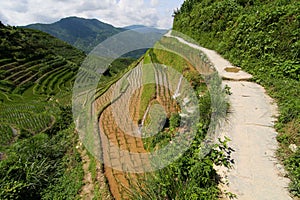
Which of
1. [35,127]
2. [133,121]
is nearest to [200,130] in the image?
[133,121]

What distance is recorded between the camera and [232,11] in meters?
9.01

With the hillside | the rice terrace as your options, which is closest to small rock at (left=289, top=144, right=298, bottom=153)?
the rice terrace

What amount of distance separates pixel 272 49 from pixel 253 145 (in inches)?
163

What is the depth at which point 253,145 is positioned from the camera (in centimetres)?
321

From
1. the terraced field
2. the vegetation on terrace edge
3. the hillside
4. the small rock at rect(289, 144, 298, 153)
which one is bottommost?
the hillside

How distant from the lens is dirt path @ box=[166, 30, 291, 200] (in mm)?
2490

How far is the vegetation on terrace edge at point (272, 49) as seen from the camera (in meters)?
3.28

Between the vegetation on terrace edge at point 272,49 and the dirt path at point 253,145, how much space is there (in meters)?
0.16

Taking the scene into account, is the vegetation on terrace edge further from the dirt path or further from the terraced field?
the terraced field

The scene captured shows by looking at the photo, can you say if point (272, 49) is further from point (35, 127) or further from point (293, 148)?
point (35, 127)

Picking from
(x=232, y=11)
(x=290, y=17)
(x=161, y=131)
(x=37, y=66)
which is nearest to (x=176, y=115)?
(x=161, y=131)

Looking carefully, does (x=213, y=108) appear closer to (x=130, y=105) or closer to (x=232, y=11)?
(x=130, y=105)

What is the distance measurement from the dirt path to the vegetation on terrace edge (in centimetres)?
16

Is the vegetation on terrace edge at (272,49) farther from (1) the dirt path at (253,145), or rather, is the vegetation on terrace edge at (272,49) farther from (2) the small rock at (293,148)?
(1) the dirt path at (253,145)
